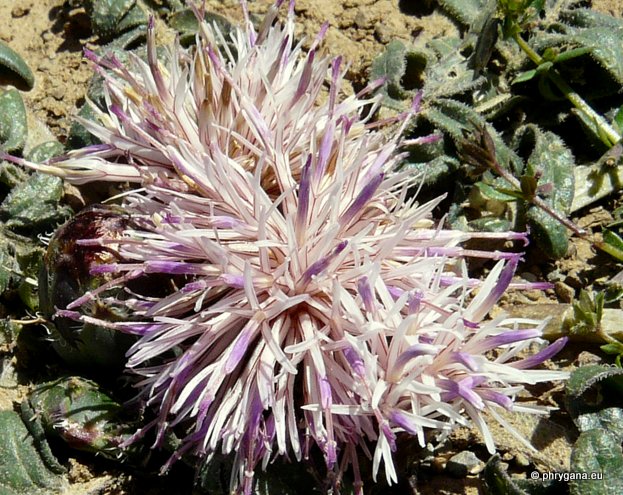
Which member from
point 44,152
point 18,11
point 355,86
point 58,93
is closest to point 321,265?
point 44,152

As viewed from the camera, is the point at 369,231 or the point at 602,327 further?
the point at 602,327

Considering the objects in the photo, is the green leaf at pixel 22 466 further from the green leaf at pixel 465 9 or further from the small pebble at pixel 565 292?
the green leaf at pixel 465 9

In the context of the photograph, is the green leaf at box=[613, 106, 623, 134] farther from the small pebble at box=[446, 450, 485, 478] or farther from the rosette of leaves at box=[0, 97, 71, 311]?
the rosette of leaves at box=[0, 97, 71, 311]

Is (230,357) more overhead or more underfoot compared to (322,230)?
more underfoot

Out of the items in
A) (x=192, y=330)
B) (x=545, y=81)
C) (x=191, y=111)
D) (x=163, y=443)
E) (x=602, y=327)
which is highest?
(x=545, y=81)

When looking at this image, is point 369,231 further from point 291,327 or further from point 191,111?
point 191,111

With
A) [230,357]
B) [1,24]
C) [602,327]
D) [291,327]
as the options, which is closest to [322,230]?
[291,327]

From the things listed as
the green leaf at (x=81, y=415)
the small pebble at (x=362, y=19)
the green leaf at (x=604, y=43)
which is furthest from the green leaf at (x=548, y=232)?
the green leaf at (x=81, y=415)
